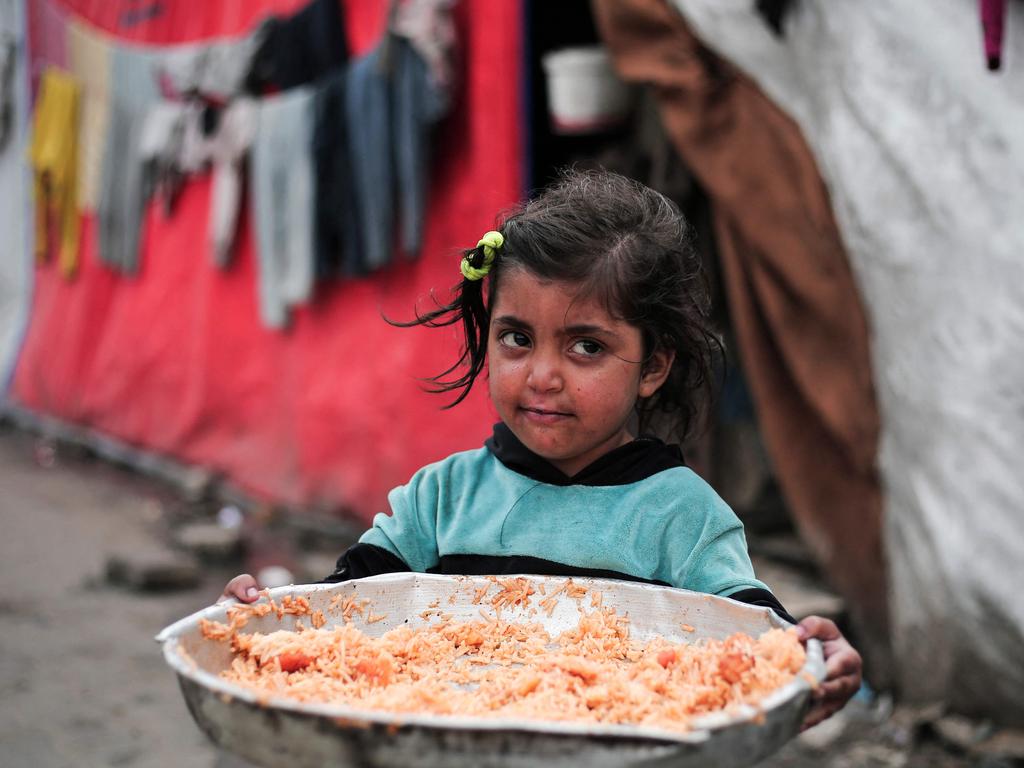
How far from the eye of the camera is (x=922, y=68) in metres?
3.10

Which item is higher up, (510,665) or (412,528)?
(412,528)

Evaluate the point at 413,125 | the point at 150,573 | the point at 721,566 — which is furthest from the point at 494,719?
the point at 150,573

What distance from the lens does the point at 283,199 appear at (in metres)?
5.95

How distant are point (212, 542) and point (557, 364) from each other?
4.52 m

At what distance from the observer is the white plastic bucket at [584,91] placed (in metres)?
4.50

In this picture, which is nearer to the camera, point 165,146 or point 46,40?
point 165,146

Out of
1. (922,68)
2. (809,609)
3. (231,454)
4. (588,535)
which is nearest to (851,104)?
(922,68)

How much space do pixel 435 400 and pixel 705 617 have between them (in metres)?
3.76

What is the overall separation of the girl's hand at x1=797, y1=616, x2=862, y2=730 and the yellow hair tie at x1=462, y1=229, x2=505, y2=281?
2.39 feet

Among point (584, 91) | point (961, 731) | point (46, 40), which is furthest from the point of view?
point (46, 40)

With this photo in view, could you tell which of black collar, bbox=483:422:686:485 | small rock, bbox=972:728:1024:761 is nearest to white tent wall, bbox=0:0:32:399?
small rock, bbox=972:728:1024:761

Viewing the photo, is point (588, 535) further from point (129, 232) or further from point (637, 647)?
point (129, 232)

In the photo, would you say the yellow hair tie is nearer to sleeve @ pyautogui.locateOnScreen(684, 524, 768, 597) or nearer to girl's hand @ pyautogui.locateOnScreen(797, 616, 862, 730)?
sleeve @ pyautogui.locateOnScreen(684, 524, 768, 597)

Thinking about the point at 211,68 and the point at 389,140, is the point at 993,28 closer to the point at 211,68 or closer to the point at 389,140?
the point at 389,140
